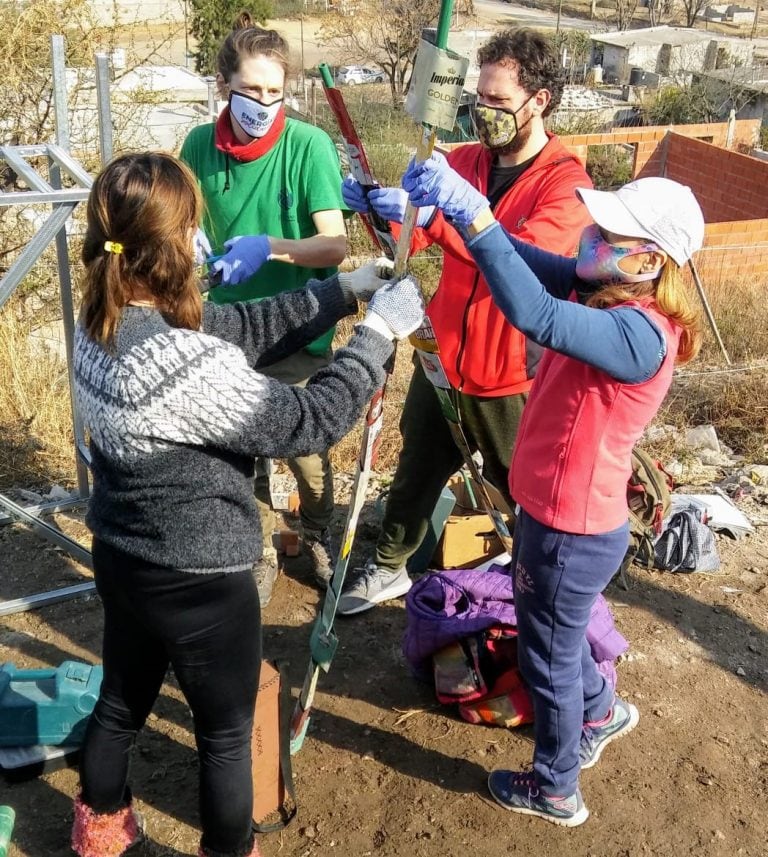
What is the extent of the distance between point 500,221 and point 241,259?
2.73ft

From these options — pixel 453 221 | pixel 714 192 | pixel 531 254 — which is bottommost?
pixel 714 192

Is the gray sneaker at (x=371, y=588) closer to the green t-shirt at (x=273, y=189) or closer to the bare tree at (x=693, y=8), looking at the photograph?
the green t-shirt at (x=273, y=189)

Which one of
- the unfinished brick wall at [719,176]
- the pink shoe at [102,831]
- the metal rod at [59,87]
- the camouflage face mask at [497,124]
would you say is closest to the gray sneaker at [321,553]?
the pink shoe at [102,831]

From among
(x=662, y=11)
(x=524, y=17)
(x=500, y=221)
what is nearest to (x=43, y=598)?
(x=500, y=221)

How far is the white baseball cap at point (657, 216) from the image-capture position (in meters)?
2.03

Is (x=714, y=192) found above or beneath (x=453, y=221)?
beneath

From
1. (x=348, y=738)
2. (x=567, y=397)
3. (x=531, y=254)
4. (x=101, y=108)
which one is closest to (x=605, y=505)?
(x=567, y=397)

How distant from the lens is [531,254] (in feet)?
7.99

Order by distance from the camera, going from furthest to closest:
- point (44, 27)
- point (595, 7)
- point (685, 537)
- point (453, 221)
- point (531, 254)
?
point (595, 7) < point (44, 27) < point (685, 537) < point (531, 254) < point (453, 221)

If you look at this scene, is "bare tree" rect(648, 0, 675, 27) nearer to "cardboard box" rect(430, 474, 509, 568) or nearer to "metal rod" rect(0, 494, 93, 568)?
"cardboard box" rect(430, 474, 509, 568)

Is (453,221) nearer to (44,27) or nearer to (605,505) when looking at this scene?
(605,505)

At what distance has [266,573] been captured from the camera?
11.8 feet

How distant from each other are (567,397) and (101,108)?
85.4 inches

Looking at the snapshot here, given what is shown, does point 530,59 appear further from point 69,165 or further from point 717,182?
point 717,182
